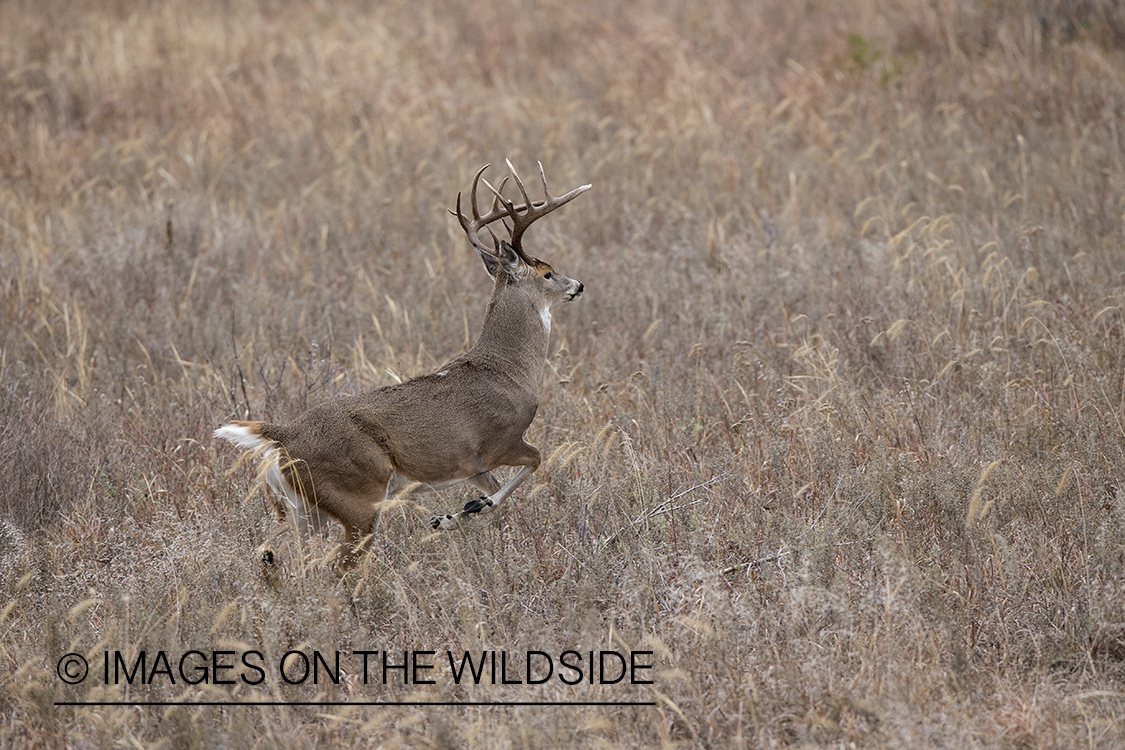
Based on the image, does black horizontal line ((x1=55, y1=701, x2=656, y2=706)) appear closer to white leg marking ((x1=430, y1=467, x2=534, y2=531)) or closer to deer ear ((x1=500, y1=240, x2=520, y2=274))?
white leg marking ((x1=430, y1=467, x2=534, y2=531))

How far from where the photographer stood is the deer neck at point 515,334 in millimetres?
5309

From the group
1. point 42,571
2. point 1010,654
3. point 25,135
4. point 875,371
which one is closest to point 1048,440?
point 875,371

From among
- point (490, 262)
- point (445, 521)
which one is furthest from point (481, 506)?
point (490, 262)

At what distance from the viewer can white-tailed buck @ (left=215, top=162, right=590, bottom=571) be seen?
14.4ft

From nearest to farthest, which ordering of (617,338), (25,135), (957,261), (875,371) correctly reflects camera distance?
(875,371) < (617,338) < (957,261) < (25,135)

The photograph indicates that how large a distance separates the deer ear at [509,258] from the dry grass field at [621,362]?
0.87 m

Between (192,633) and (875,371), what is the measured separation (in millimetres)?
3891

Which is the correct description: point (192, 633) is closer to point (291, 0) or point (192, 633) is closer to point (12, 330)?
point (12, 330)

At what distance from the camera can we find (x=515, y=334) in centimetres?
545

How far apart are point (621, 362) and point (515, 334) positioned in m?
1.31

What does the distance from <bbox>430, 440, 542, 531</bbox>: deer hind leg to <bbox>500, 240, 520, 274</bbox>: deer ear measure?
989mm

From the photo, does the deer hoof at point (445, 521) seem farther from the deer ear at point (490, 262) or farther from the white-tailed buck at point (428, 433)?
the deer ear at point (490, 262)

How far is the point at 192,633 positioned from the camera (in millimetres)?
4027

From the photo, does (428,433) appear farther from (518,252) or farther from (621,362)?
(621,362)
